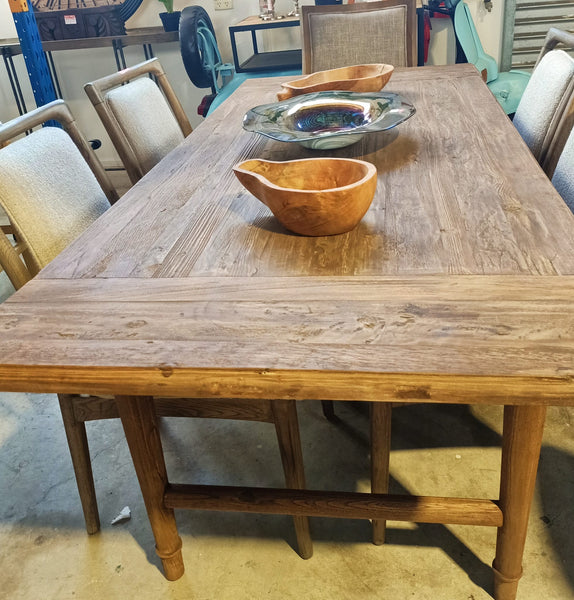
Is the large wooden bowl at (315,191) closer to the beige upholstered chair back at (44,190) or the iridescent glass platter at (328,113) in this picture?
the iridescent glass platter at (328,113)

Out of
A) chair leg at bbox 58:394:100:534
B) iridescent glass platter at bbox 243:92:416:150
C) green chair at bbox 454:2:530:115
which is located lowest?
chair leg at bbox 58:394:100:534

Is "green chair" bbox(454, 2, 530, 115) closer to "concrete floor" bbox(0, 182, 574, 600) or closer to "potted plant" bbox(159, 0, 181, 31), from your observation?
"potted plant" bbox(159, 0, 181, 31)

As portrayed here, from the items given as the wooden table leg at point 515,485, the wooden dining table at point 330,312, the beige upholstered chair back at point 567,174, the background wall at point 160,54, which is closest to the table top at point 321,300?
the wooden dining table at point 330,312

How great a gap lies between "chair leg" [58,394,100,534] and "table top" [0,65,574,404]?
1.28 feet

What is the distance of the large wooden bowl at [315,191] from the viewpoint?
3.24 ft

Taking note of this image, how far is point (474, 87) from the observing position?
77.3 inches

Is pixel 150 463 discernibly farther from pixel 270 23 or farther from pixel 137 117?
pixel 270 23

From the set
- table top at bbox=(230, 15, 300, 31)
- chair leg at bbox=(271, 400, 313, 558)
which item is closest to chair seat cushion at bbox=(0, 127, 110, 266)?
chair leg at bbox=(271, 400, 313, 558)

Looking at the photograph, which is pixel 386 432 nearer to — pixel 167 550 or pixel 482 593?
pixel 482 593

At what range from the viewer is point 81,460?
136 cm

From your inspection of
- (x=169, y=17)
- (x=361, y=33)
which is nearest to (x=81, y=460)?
(x=361, y=33)

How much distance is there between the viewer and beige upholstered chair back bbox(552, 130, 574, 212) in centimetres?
134

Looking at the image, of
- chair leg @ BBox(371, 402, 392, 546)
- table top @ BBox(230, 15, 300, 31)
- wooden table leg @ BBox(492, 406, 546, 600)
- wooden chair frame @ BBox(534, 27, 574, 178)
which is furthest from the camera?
table top @ BBox(230, 15, 300, 31)

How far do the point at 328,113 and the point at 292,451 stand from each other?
890 mm
